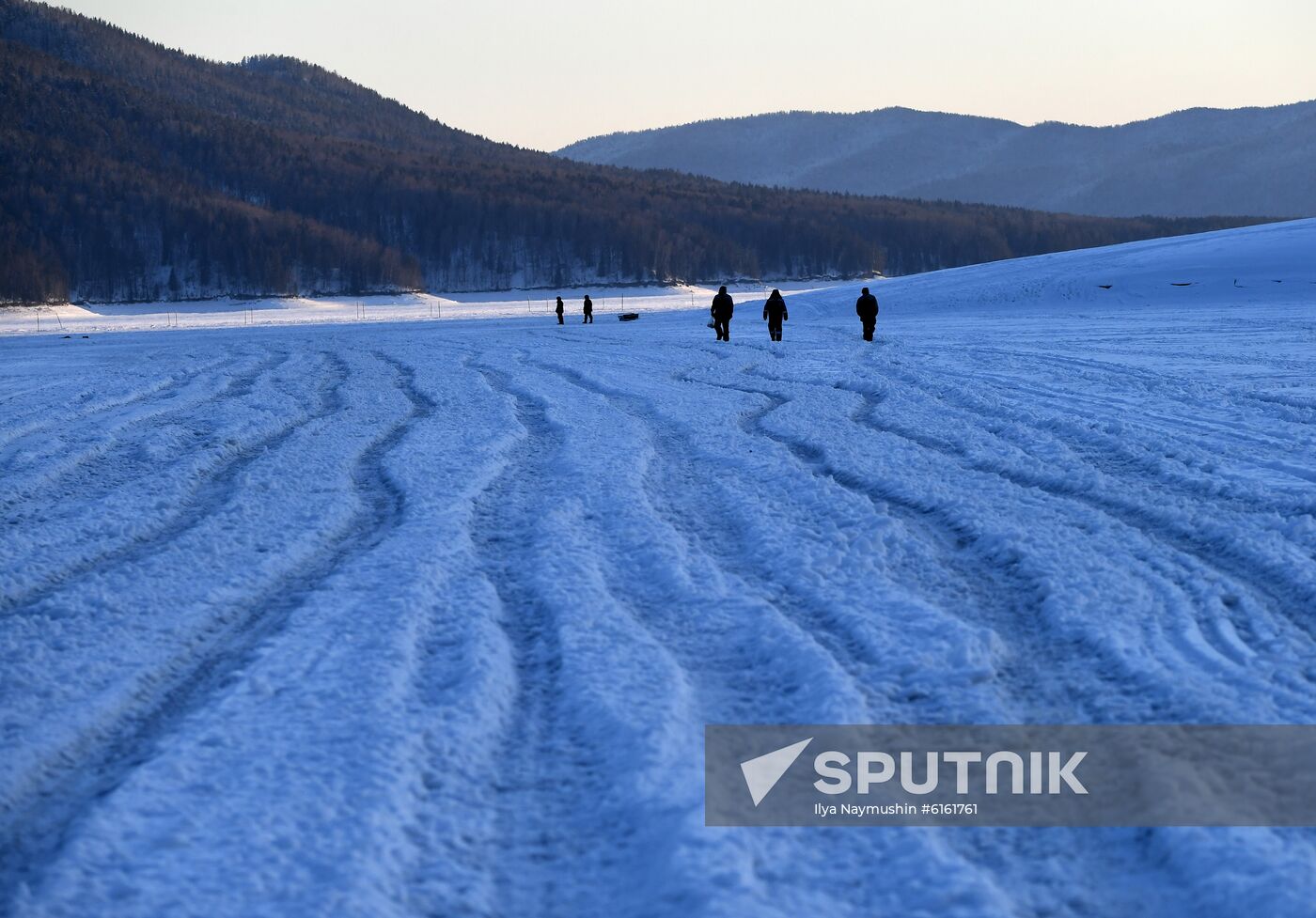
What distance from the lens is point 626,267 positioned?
10475 centimetres

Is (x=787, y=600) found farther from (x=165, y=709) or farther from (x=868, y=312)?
(x=868, y=312)

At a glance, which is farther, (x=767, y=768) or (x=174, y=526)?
(x=174, y=526)

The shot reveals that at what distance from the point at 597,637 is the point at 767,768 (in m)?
1.02

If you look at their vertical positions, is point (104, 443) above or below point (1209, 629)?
above

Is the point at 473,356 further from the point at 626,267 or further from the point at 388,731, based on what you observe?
the point at 626,267

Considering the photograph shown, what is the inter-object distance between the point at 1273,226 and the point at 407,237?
83616mm

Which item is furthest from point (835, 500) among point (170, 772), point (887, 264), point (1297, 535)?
point (887, 264)

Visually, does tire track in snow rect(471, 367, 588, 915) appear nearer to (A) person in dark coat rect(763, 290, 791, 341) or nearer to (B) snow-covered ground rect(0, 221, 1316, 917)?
(B) snow-covered ground rect(0, 221, 1316, 917)

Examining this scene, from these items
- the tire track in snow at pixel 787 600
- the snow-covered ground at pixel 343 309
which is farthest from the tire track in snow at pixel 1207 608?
the snow-covered ground at pixel 343 309

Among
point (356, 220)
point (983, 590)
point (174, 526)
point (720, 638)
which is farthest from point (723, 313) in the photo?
point (356, 220)

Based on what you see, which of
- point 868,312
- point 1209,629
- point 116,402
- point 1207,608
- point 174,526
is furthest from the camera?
point 868,312

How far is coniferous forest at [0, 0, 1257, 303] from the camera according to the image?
91375 mm

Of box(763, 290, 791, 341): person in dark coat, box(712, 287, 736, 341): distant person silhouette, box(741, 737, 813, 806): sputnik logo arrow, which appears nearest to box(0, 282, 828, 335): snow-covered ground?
box(712, 287, 736, 341): distant person silhouette
